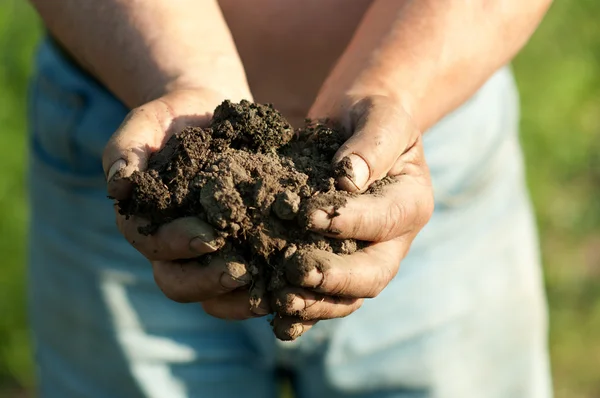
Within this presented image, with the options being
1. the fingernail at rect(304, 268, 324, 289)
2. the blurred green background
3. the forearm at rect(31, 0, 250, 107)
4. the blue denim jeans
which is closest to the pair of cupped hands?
the fingernail at rect(304, 268, 324, 289)

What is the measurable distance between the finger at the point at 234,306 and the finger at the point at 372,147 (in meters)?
0.30

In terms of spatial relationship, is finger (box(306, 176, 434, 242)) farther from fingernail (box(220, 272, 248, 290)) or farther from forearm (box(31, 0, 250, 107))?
forearm (box(31, 0, 250, 107))

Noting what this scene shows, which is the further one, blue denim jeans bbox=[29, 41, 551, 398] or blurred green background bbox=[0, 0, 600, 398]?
blurred green background bbox=[0, 0, 600, 398]

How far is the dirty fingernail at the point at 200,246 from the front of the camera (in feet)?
4.93

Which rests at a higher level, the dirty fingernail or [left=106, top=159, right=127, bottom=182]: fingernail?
[left=106, top=159, right=127, bottom=182]: fingernail

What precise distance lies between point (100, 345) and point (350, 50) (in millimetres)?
1157

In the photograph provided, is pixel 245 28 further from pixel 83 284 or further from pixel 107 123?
pixel 83 284

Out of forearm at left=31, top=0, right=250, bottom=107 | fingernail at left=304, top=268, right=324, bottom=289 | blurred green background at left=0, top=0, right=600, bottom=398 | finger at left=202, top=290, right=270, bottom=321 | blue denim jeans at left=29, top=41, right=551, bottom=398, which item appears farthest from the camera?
blurred green background at left=0, top=0, right=600, bottom=398

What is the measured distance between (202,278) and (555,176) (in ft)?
11.6

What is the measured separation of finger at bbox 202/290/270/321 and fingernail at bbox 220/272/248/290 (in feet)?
0.16

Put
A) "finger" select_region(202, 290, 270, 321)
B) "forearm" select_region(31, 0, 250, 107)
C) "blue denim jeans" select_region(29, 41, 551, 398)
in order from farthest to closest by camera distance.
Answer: "blue denim jeans" select_region(29, 41, 551, 398), "forearm" select_region(31, 0, 250, 107), "finger" select_region(202, 290, 270, 321)

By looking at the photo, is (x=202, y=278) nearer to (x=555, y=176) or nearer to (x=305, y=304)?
(x=305, y=304)

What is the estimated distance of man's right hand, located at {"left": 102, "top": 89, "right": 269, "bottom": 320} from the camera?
1517 millimetres

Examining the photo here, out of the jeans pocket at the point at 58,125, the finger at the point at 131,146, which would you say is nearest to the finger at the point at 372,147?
the finger at the point at 131,146
